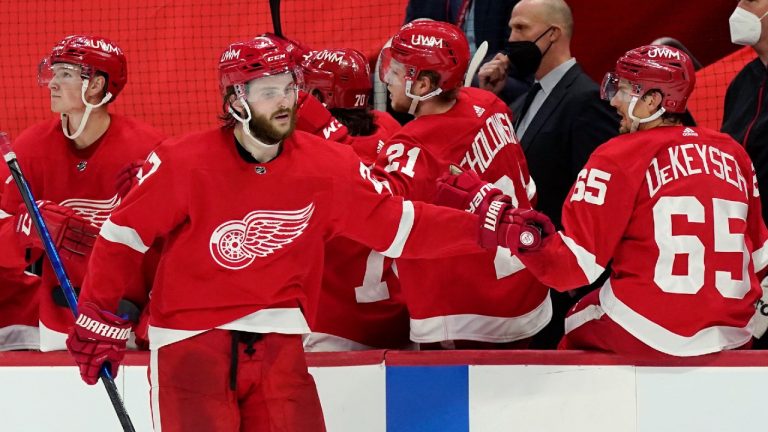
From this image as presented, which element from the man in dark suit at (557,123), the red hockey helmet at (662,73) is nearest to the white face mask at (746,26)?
the man in dark suit at (557,123)

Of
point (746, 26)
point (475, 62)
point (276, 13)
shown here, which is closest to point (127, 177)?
point (276, 13)

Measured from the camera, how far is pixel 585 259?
344cm

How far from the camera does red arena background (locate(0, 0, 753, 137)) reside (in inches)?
244

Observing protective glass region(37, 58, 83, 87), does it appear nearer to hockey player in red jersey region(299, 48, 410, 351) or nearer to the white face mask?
hockey player in red jersey region(299, 48, 410, 351)

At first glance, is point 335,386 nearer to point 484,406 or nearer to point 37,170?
point 484,406

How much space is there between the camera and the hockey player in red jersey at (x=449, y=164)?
3771mm

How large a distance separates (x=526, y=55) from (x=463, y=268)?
1228 millimetres

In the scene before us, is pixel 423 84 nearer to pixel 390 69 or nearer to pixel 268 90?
pixel 390 69

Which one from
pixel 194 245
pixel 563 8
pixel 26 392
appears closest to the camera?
pixel 194 245

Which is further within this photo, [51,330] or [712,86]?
[712,86]

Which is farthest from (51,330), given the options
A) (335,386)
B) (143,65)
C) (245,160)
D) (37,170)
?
(143,65)

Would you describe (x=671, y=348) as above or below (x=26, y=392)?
above

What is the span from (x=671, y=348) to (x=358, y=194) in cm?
98

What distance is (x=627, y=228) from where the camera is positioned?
3.55 meters
